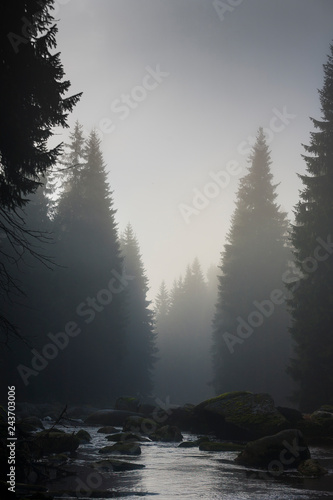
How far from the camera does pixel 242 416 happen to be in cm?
1667

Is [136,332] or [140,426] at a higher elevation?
[136,332]

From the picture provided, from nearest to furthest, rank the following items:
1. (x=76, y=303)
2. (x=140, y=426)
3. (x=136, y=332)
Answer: (x=140, y=426) < (x=76, y=303) < (x=136, y=332)

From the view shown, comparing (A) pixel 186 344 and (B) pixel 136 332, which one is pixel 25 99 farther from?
(A) pixel 186 344

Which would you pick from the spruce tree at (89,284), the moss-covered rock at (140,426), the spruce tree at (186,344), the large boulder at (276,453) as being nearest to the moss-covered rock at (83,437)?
the moss-covered rock at (140,426)

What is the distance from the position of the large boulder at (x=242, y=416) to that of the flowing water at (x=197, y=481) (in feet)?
12.1

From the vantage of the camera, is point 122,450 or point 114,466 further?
point 122,450

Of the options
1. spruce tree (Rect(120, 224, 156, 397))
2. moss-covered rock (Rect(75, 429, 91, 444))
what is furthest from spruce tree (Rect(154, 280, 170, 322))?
moss-covered rock (Rect(75, 429, 91, 444))

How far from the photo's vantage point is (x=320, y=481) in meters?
8.90

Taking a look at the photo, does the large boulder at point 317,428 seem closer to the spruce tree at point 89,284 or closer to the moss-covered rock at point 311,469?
the moss-covered rock at point 311,469

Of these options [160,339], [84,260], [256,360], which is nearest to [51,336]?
[84,260]

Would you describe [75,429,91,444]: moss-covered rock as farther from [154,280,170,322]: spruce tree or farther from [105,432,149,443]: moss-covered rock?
[154,280,170,322]: spruce tree

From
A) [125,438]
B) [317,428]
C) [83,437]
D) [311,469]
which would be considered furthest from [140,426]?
[311,469]

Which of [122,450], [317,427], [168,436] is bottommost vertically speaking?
[168,436]

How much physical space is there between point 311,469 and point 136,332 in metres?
38.1
